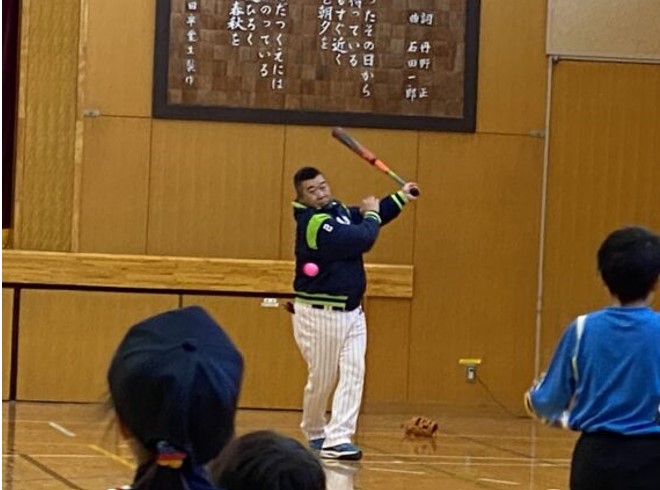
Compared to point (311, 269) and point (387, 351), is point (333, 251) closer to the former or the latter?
point (311, 269)

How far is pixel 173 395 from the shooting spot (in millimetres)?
1953

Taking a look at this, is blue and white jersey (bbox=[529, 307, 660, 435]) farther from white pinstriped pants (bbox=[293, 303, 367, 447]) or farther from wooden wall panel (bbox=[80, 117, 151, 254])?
wooden wall panel (bbox=[80, 117, 151, 254])

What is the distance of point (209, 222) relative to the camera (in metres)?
11.9

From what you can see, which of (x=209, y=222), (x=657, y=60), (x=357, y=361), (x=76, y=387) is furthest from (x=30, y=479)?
(x=657, y=60)

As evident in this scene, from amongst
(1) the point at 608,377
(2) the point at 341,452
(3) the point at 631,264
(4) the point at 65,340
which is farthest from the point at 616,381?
(4) the point at 65,340

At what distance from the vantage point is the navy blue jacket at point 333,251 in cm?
832

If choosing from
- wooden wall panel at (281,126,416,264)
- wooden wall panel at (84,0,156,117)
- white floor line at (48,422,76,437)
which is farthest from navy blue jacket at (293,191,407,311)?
wooden wall panel at (84,0,156,117)

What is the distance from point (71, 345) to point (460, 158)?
3.53 metres

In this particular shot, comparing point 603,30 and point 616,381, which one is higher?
point 603,30

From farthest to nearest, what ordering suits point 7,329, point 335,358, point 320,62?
point 320,62 < point 7,329 < point 335,358

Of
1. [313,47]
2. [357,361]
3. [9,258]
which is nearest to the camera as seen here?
[357,361]

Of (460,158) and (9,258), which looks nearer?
(9,258)

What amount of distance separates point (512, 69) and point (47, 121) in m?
3.86

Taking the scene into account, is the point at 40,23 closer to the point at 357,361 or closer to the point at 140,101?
the point at 140,101
